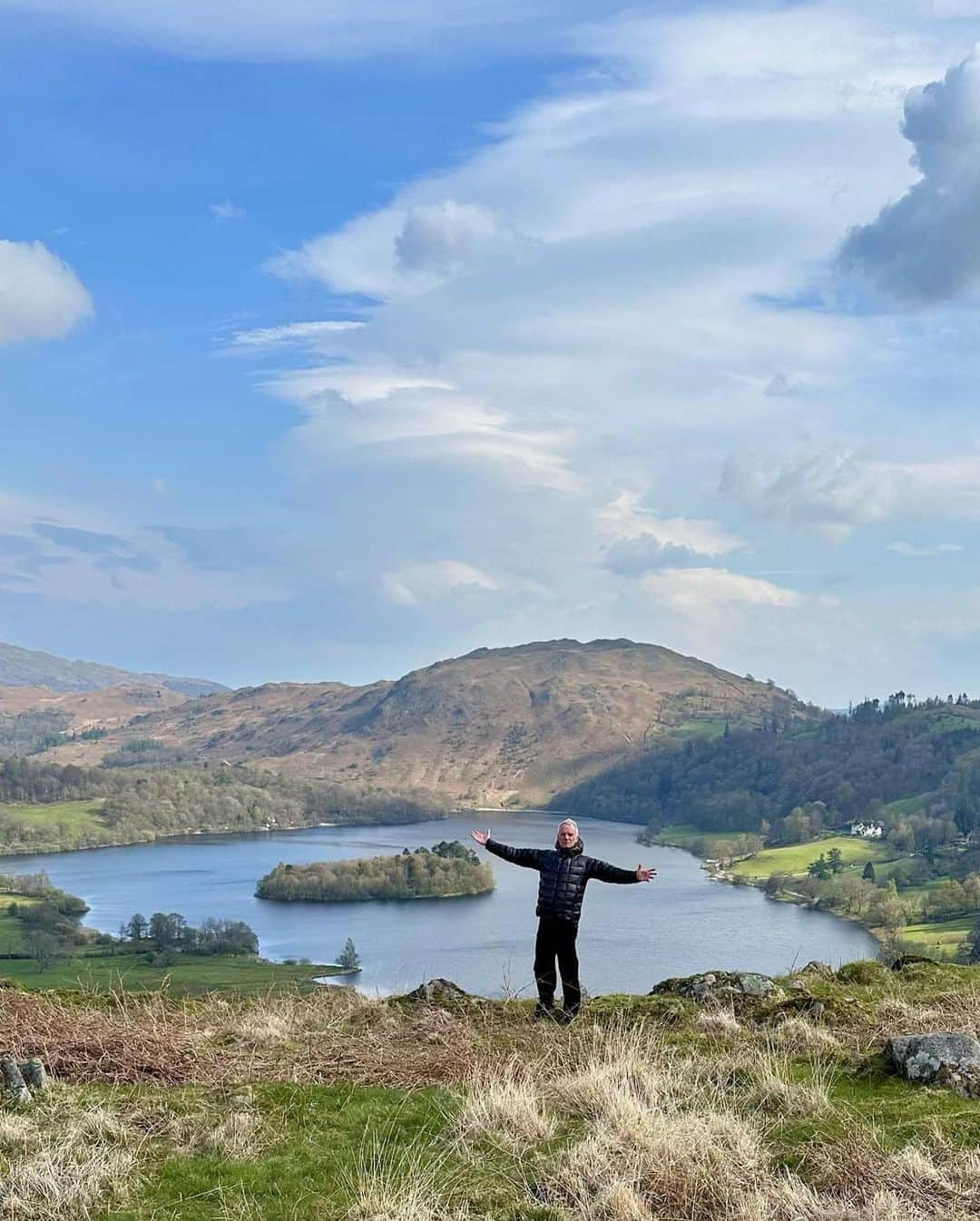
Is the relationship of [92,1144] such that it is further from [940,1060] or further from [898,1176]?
[940,1060]

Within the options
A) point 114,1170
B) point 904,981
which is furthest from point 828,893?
point 114,1170

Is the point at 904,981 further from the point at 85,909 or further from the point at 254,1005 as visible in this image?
the point at 85,909

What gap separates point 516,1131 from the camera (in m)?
7.05

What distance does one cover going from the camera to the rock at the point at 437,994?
11883 millimetres

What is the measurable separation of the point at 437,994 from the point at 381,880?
138 meters

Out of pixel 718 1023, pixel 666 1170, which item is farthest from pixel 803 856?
pixel 666 1170

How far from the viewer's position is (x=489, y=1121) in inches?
281

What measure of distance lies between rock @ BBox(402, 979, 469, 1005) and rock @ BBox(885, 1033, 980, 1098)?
16.8 feet

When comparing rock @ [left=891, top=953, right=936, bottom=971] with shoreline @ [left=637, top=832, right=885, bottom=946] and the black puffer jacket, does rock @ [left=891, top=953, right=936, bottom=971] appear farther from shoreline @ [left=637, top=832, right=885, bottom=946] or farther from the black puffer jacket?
shoreline @ [left=637, top=832, right=885, bottom=946]

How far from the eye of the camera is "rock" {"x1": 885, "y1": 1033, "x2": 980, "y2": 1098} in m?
7.80

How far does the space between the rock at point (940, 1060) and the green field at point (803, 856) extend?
515 ft

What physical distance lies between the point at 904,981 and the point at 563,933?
191 inches

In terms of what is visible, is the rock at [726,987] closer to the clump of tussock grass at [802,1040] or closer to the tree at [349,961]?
the clump of tussock grass at [802,1040]

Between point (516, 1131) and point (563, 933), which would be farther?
point (563, 933)
